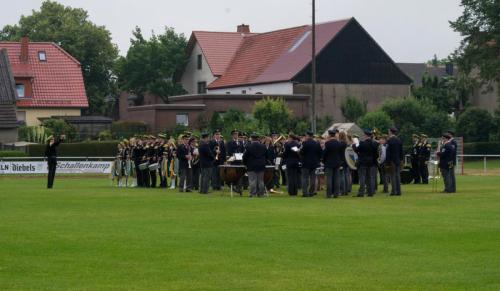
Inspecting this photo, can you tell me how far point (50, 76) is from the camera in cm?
8894

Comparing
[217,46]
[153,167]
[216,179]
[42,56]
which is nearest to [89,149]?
[153,167]

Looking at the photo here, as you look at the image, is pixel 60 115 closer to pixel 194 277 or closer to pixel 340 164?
pixel 340 164

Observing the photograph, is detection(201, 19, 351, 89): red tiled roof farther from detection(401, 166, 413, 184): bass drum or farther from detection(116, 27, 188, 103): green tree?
detection(401, 166, 413, 184): bass drum

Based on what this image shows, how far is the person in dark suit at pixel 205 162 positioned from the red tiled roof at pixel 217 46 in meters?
58.4

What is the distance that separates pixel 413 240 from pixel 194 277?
5.55m

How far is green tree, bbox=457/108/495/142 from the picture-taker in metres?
75.1

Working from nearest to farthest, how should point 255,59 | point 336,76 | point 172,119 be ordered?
1. point 172,119
2. point 336,76
3. point 255,59

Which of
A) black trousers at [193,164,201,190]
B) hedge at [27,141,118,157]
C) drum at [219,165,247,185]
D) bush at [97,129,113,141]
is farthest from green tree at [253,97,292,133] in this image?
drum at [219,165,247,185]

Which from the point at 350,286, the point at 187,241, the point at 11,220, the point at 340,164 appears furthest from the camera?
the point at 340,164

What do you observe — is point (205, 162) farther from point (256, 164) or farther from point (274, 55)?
point (274, 55)

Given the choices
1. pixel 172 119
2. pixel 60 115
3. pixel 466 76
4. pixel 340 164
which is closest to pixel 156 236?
pixel 340 164

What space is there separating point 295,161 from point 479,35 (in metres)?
46.5

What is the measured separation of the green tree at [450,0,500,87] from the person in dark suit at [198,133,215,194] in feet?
144

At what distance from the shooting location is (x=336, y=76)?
3310 inches
